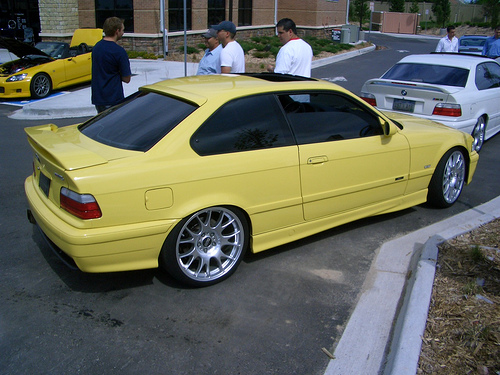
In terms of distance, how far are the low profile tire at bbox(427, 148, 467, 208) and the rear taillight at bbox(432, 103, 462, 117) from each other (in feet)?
5.42

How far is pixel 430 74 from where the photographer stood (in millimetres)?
8180

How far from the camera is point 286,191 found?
14.0 feet

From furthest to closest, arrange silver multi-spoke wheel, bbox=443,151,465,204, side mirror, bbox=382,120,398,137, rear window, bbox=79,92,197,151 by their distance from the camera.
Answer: silver multi-spoke wheel, bbox=443,151,465,204, side mirror, bbox=382,120,398,137, rear window, bbox=79,92,197,151

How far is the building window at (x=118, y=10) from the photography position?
66.8 feet

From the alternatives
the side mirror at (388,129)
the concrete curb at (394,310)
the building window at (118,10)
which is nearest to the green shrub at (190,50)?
the building window at (118,10)

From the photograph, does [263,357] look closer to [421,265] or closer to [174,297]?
[174,297]

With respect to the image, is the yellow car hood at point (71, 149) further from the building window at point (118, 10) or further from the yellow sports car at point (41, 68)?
the building window at point (118, 10)

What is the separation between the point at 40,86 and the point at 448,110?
935 cm

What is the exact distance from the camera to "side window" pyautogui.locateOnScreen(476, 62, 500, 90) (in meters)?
8.18

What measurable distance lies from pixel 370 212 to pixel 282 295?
1548mm

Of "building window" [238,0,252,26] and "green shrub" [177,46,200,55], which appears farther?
"building window" [238,0,252,26]

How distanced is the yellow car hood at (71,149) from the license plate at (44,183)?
18cm

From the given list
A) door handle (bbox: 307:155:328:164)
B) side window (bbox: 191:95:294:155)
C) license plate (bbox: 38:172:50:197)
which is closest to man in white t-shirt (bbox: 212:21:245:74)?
side window (bbox: 191:95:294:155)

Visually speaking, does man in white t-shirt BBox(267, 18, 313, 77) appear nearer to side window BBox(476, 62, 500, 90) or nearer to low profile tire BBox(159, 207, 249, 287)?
side window BBox(476, 62, 500, 90)
